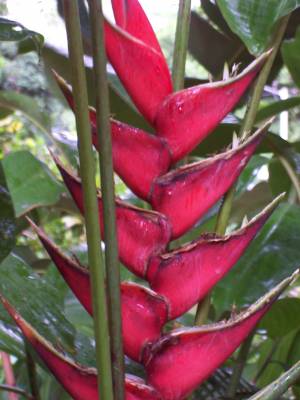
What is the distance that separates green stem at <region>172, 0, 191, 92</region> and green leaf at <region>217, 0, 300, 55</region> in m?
0.02

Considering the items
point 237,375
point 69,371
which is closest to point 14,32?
point 69,371

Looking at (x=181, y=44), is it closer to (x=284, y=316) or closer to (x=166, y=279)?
(x=166, y=279)

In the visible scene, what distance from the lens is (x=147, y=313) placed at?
364mm

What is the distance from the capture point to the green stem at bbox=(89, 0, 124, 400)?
0.89 feet

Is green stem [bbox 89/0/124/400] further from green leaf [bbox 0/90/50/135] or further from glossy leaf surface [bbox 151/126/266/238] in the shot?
green leaf [bbox 0/90/50/135]

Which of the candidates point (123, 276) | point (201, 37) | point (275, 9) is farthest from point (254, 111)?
point (201, 37)

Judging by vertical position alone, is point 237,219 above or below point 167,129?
below

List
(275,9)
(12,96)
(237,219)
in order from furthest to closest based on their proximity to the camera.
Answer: (237,219), (12,96), (275,9)

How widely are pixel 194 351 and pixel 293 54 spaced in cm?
36

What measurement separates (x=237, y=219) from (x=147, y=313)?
65 centimetres

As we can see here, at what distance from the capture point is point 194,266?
366 millimetres

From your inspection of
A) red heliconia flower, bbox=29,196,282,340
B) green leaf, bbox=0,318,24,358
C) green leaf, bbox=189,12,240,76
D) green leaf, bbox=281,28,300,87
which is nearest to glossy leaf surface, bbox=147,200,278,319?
red heliconia flower, bbox=29,196,282,340

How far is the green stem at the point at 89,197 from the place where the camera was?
0.26 meters

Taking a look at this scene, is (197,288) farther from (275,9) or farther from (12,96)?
(12,96)
